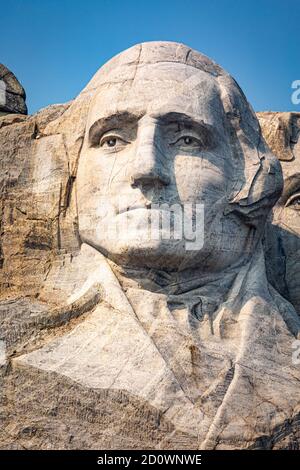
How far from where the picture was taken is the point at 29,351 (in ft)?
21.8

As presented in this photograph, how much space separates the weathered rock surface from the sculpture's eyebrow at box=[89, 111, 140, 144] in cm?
207

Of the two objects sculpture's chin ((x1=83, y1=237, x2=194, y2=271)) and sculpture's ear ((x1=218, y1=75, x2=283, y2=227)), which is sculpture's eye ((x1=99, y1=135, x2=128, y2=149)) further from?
sculpture's ear ((x1=218, y1=75, x2=283, y2=227))

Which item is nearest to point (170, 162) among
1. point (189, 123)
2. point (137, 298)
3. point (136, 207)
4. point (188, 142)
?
point (188, 142)

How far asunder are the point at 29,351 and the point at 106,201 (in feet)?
4.51

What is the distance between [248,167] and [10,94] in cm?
299

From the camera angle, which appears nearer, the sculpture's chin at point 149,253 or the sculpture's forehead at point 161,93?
the sculpture's chin at point 149,253

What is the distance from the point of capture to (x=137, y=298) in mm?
6949

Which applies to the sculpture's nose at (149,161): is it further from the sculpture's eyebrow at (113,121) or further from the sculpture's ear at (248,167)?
the sculpture's ear at (248,167)

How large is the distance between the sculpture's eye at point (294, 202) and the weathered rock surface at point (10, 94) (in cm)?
285

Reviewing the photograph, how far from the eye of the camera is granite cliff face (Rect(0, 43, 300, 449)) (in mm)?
6215

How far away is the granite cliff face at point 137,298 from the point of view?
6215 millimetres

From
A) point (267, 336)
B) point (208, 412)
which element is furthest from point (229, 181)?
point (208, 412)

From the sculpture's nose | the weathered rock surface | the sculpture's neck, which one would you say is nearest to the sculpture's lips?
the sculpture's nose

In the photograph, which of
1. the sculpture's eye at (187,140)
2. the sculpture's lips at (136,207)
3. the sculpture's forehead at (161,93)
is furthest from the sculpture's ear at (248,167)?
the sculpture's lips at (136,207)
